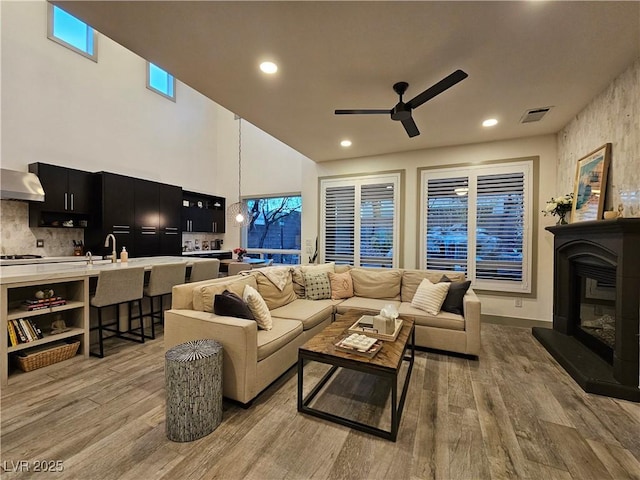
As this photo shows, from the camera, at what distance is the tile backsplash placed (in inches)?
171

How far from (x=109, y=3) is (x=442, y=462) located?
3505 millimetres

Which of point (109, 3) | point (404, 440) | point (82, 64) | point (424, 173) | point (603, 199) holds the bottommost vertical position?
point (404, 440)

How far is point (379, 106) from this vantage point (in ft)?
10.5

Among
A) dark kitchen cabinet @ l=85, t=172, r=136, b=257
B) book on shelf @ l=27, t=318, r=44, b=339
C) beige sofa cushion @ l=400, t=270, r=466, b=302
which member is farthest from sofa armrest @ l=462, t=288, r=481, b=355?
dark kitchen cabinet @ l=85, t=172, r=136, b=257

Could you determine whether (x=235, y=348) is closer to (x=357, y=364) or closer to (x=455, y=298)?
(x=357, y=364)

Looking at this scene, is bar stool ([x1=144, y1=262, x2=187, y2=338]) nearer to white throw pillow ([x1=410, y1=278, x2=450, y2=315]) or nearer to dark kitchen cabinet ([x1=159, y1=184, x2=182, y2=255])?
dark kitchen cabinet ([x1=159, y1=184, x2=182, y2=255])

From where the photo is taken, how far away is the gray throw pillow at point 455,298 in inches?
130

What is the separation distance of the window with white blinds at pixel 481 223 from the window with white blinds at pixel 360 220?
0.56m

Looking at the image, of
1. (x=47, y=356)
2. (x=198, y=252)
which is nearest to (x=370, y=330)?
(x=47, y=356)

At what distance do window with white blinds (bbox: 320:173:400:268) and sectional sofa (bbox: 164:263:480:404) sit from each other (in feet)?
3.34

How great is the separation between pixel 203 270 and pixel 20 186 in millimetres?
2807

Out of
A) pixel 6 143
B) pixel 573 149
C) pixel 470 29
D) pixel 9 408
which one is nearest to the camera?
pixel 470 29

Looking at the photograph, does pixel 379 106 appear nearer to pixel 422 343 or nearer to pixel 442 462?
pixel 422 343

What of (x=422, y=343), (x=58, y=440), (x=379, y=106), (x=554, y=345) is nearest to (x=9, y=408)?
(x=58, y=440)
